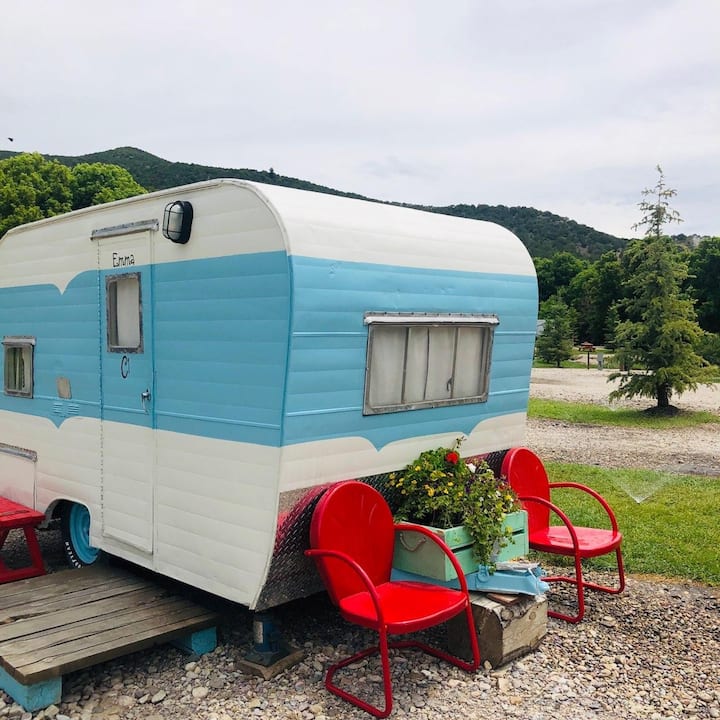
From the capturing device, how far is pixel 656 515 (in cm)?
827

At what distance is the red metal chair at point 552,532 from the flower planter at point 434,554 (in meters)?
0.66

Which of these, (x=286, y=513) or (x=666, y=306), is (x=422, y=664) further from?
(x=666, y=306)

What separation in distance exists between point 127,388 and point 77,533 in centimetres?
168

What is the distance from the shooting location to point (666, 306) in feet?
58.9

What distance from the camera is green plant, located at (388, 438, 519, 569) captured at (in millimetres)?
4781

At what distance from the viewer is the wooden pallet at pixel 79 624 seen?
13.2ft

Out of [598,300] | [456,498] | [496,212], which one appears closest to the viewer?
Result: [456,498]

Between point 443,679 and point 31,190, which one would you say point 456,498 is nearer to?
point 443,679

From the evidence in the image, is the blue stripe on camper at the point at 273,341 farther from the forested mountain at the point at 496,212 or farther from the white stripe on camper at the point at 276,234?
the forested mountain at the point at 496,212

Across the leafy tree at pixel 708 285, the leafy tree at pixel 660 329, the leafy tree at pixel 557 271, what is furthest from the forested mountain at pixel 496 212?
the leafy tree at pixel 660 329

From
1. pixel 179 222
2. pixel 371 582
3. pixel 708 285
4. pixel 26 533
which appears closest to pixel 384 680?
pixel 371 582

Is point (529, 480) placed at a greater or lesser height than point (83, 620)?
greater

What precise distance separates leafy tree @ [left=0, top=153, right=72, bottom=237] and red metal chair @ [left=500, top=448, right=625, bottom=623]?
25625mm

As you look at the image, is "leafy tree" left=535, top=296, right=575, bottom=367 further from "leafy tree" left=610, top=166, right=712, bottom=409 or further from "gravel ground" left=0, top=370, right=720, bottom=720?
"gravel ground" left=0, top=370, right=720, bottom=720
